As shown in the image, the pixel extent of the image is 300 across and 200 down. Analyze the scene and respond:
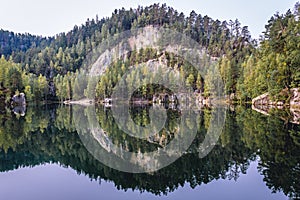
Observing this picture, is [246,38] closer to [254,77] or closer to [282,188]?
[254,77]

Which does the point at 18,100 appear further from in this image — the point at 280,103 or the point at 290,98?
the point at 290,98

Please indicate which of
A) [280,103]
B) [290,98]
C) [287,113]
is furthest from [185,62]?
[287,113]

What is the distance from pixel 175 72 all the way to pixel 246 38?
2878 cm

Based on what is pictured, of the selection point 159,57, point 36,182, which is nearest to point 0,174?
point 36,182

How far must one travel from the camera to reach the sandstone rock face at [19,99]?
82.9 metres

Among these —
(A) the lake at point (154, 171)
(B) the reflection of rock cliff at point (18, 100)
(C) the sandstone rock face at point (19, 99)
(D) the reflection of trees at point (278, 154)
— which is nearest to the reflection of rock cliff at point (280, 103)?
(D) the reflection of trees at point (278, 154)

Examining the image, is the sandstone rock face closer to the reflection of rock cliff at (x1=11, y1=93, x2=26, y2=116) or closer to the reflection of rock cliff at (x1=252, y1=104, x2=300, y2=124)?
the reflection of rock cliff at (x1=11, y1=93, x2=26, y2=116)

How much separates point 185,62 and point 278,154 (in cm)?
9978

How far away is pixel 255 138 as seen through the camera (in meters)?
20.8

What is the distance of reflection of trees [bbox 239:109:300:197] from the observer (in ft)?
36.3

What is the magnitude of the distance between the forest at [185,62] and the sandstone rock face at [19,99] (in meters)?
1.33

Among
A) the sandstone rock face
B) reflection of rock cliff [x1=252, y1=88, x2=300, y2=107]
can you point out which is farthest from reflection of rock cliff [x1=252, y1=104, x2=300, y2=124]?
the sandstone rock face

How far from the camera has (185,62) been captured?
373 feet

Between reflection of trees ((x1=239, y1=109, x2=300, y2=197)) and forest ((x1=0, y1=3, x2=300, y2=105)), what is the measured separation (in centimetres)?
2791
